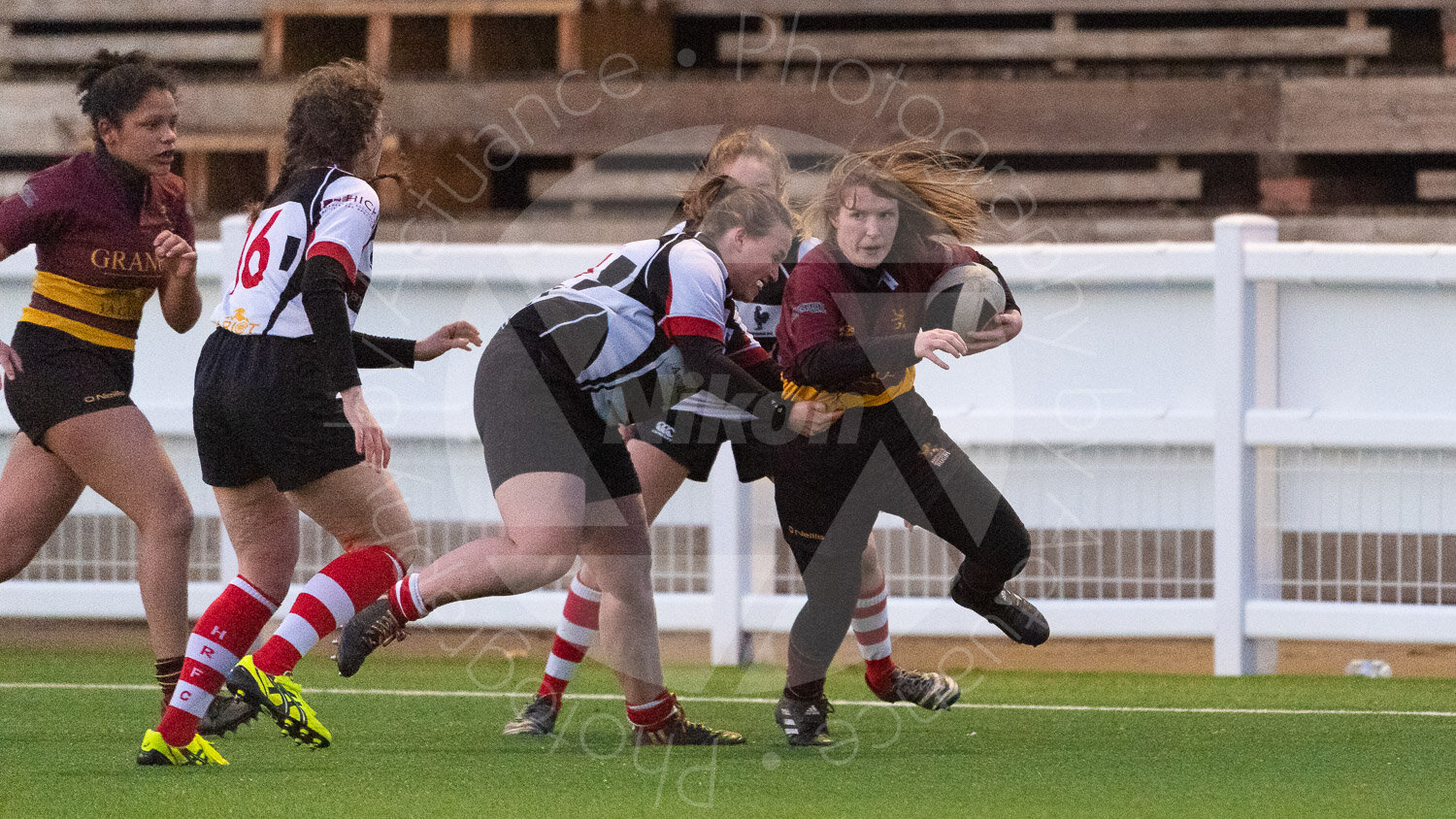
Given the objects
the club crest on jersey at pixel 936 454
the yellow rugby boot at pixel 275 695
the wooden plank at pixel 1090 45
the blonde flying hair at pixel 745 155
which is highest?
the wooden plank at pixel 1090 45

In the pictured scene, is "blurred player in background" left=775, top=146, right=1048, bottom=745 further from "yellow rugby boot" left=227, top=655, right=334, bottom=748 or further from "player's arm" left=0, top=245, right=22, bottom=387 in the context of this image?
"player's arm" left=0, top=245, right=22, bottom=387

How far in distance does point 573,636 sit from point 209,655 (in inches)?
50.2

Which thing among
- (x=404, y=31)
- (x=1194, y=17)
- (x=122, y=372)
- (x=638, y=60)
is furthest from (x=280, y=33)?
(x=122, y=372)

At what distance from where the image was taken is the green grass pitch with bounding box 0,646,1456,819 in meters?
4.30

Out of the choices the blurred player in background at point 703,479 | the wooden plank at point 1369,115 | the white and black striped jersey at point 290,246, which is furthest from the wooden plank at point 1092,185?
the white and black striped jersey at point 290,246

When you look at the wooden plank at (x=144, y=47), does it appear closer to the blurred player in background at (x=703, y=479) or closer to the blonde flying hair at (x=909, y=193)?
the blurred player in background at (x=703, y=479)

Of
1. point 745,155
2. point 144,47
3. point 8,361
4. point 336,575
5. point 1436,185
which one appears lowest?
point 336,575

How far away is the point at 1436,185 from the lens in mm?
10055

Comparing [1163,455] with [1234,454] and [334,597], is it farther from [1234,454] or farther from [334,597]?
[334,597]

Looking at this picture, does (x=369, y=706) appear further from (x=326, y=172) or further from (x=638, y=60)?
(x=638, y=60)

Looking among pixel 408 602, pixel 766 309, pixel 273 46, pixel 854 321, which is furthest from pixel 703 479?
pixel 273 46

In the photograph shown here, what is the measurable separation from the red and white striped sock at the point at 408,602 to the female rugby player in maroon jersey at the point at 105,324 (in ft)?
2.68

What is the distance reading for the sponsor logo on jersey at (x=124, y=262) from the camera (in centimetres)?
505

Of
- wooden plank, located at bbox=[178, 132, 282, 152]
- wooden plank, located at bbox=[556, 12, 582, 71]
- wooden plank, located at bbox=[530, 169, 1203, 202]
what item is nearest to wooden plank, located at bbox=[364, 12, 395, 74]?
wooden plank, located at bbox=[178, 132, 282, 152]
